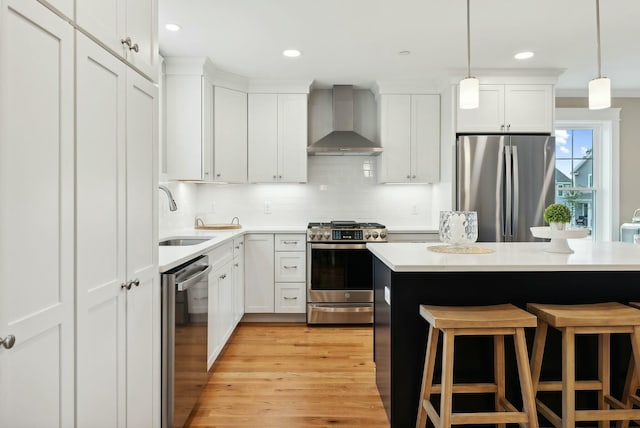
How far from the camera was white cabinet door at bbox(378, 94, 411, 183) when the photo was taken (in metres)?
4.40

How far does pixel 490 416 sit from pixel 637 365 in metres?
0.69

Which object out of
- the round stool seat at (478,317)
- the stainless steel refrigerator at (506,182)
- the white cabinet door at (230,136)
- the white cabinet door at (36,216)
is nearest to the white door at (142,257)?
the white cabinet door at (36,216)

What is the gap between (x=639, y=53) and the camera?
12.1 ft

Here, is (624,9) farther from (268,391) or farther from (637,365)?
(268,391)

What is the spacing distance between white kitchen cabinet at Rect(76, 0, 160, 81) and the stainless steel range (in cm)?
256

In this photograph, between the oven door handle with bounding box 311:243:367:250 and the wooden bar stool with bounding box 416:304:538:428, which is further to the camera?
the oven door handle with bounding box 311:243:367:250

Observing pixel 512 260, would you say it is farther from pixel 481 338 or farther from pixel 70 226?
pixel 70 226

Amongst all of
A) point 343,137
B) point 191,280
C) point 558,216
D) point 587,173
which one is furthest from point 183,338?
point 587,173

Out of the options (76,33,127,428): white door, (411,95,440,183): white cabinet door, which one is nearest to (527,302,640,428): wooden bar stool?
(76,33,127,428): white door

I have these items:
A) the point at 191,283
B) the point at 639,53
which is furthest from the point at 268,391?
the point at 639,53

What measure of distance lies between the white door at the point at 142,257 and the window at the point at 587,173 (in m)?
4.75

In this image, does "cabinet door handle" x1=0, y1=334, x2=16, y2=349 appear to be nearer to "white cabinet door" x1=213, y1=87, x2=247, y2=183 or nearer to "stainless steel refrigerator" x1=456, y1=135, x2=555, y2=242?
"white cabinet door" x1=213, y1=87, x2=247, y2=183

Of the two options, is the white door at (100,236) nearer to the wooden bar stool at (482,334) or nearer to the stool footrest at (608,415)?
the wooden bar stool at (482,334)

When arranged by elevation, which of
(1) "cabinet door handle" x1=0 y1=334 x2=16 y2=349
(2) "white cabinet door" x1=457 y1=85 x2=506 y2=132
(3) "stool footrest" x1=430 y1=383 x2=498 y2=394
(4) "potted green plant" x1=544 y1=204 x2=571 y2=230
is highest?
(2) "white cabinet door" x1=457 y1=85 x2=506 y2=132
